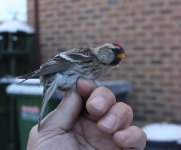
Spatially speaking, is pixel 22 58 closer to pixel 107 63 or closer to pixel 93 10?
pixel 93 10

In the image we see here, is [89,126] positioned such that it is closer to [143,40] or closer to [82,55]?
[82,55]

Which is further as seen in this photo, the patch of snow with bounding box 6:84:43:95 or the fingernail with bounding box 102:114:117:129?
the patch of snow with bounding box 6:84:43:95

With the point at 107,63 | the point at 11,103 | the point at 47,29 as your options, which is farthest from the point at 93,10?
the point at 107,63

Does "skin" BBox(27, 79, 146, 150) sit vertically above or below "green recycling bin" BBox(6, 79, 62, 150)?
above

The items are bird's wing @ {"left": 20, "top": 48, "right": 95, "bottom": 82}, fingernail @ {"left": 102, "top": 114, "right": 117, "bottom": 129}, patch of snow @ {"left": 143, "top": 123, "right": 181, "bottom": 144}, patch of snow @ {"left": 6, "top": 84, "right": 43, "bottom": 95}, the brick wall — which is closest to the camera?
fingernail @ {"left": 102, "top": 114, "right": 117, "bottom": 129}

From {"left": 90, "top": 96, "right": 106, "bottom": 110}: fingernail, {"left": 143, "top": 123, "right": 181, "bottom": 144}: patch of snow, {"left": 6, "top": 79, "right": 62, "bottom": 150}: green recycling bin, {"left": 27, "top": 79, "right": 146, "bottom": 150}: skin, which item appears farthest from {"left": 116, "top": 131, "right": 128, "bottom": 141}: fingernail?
Result: {"left": 6, "top": 79, "right": 62, "bottom": 150}: green recycling bin

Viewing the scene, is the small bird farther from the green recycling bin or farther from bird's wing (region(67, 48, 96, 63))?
the green recycling bin

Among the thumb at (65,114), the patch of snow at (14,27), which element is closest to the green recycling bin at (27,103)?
the patch of snow at (14,27)
